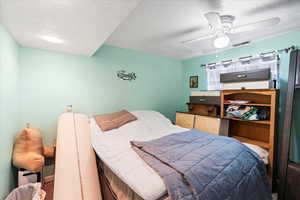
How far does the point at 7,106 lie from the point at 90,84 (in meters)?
1.19

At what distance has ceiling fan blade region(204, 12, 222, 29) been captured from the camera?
1418mm

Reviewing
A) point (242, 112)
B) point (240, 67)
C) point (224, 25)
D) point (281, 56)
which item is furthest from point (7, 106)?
point (281, 56)

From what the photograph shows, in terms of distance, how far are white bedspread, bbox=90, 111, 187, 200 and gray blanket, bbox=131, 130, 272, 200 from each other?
8cm

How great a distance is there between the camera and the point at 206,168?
1.24m

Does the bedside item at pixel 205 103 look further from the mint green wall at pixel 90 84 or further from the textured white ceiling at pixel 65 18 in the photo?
the textured white ceiling at pixel 65 18

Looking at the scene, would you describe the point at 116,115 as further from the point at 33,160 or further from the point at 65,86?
the point at 33,160

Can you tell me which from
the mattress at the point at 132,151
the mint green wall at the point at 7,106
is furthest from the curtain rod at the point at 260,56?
the mint green wall at the point at 7,106

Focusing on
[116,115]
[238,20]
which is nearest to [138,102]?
[116,115]

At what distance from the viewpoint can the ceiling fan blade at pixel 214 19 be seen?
1418 mm

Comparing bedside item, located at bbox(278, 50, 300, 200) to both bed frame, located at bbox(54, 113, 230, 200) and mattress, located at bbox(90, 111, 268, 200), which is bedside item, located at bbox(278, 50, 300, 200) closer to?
mattress, located at bbox(90, 111, 268, 200)

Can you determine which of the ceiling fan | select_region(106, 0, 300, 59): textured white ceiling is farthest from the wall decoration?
the ceiling fan

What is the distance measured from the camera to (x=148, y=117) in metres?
2.77

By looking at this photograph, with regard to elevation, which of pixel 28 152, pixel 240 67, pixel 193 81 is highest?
pixel 240 67

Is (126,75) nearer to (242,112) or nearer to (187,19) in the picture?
(187,19)
